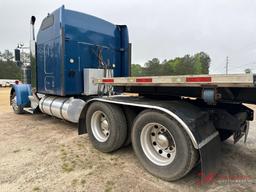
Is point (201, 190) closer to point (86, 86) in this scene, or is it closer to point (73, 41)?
point (86, 86)

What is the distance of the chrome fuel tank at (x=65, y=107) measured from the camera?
4.92 metres

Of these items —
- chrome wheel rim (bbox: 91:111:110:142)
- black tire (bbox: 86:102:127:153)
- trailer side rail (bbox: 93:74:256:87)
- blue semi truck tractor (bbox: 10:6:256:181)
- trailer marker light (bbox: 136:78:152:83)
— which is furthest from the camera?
chrome wheel rim (bbox: 91:111:110:142)

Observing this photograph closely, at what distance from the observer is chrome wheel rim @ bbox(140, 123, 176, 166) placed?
282 cm

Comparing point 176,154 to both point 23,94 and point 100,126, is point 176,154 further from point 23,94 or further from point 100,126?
point 23,94

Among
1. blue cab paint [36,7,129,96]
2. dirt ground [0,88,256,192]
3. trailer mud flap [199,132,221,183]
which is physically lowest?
dirt ground [0,88,256,192]

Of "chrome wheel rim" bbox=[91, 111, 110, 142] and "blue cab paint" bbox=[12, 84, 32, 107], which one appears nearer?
"chrome wheel rim" bbox=[91, 111, 110, 142]

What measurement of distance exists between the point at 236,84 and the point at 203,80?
370 mm


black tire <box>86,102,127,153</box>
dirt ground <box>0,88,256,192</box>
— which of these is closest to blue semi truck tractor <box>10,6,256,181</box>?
black tire <box>86,102,127,153</box>

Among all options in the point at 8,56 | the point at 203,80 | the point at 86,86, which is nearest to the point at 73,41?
the point at 86,86

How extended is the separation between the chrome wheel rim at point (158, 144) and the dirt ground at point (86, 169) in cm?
27

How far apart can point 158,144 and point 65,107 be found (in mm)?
2910

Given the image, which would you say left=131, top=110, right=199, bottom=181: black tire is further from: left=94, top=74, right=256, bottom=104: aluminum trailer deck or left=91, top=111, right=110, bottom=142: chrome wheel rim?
left=91, top=111, right=110, bottom=142: chrome wheel rim

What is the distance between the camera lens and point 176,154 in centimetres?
257

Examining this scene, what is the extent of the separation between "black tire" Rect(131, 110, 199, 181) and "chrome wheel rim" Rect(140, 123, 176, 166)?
6cm
